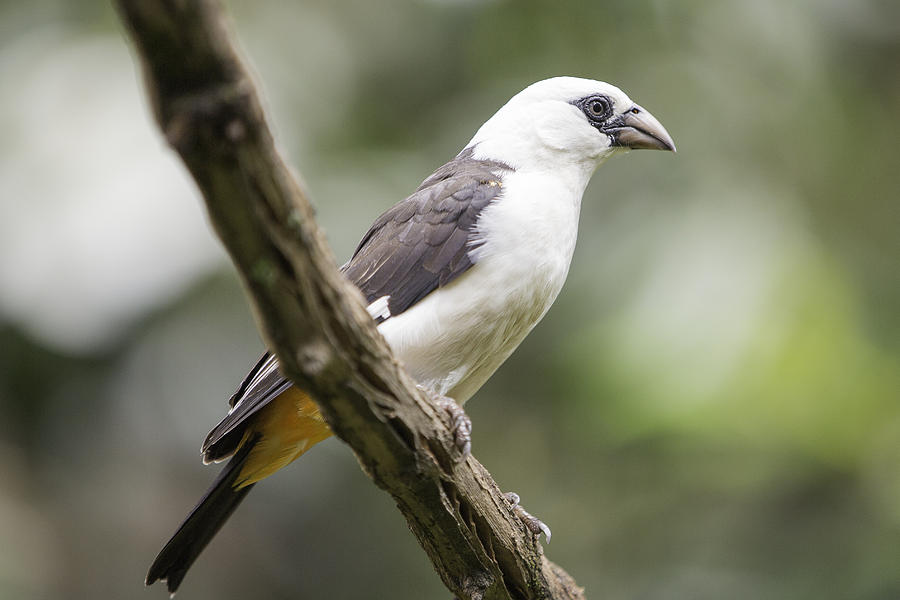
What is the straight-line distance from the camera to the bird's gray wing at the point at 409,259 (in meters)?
3.37

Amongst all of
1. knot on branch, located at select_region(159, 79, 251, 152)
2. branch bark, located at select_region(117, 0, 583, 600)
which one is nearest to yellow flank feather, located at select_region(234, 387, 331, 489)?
branch bark, located at select_region(117, 0, 583, 600)

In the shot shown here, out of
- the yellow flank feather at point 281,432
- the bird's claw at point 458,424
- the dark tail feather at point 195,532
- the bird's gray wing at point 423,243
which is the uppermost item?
the bird's gray wing at point 423,243

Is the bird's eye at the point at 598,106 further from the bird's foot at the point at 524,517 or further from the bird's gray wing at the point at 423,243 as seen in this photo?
the bird's foot at the point at 524,517

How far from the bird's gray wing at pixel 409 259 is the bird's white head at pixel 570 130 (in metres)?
0.36

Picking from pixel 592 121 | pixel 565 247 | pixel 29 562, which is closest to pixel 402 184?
pixel 592 121

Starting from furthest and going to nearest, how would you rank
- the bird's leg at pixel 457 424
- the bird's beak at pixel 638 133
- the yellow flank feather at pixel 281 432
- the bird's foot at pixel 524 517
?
the bird's beak at pixel 638 133 < the yellow flank feather at pixel 281 432 < the bird's foot at pixel 524 517 < the bird's leg at pixel 457 424

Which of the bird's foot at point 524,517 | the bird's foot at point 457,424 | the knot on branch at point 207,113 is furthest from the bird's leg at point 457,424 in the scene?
the knot on branch at point 207,113

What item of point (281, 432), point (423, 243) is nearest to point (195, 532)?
point (281, 432)

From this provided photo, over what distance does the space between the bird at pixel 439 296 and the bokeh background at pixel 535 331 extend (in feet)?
5.30

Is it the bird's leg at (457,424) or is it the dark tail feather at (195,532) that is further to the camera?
the dark tail feather at (195,532)

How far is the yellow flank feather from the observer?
11.2 feet

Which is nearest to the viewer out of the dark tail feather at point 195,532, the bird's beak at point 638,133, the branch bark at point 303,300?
the branch bark at point 303,300

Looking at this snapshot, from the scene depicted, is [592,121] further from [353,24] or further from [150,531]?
[150,531]

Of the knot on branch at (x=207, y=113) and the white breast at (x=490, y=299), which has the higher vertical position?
the knot on branch at (x=207, y=113)
